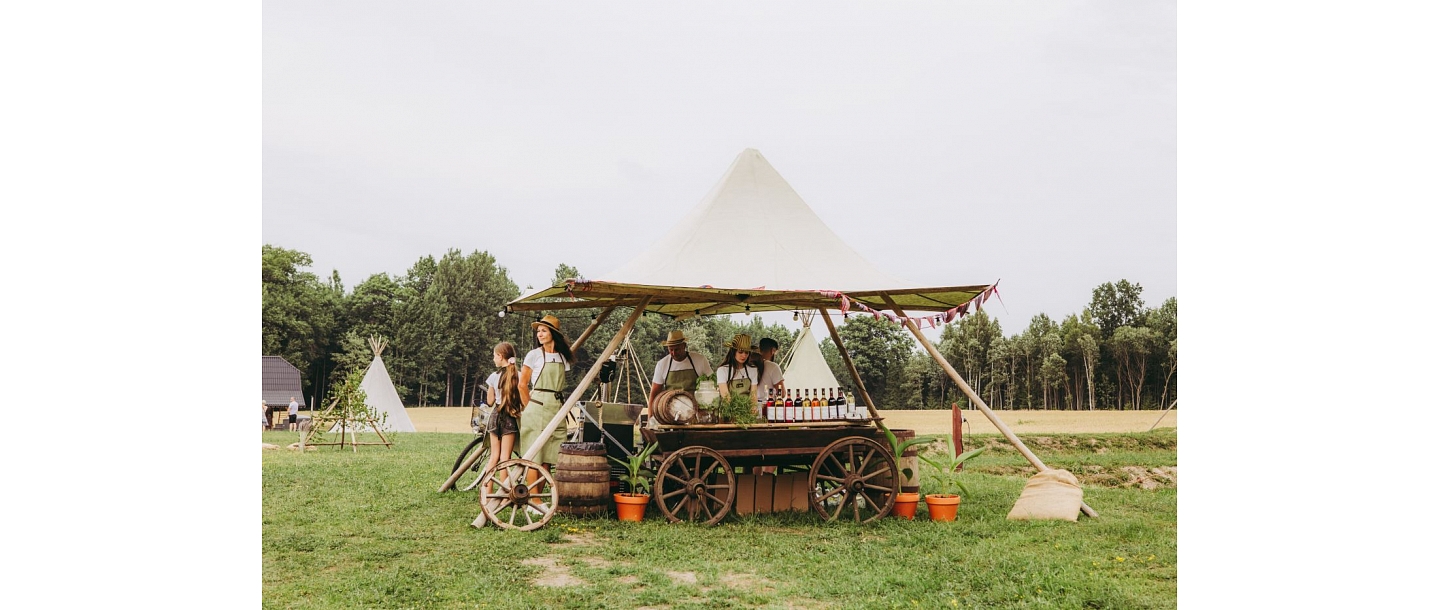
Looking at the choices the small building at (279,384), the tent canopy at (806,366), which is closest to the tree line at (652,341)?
the small building at (279,384)

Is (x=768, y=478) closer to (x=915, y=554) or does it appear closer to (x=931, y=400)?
(x=915, y=554)

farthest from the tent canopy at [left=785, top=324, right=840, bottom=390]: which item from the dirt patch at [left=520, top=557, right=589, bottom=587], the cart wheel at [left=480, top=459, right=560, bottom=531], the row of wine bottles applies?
the dirt patch at [left=520, top=557, right=589, bottom=587]

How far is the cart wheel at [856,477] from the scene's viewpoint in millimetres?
7016

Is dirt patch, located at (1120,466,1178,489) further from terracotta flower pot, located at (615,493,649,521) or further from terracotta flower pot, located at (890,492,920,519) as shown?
terracotta flower pot, located at (615,493,649,521)

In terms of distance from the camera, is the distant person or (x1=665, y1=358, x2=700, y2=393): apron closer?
the distant person

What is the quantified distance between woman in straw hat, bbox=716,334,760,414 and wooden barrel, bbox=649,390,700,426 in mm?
278

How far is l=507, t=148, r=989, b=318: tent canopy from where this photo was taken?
7207mm

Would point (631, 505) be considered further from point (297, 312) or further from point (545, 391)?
point (297, 312)

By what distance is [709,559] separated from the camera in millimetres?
5762

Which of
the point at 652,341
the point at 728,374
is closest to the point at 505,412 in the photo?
the point at 728,374

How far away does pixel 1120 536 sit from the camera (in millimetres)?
6562

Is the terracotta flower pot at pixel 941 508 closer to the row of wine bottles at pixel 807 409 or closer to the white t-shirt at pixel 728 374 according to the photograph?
the row of wine bottles at pixel 807 409

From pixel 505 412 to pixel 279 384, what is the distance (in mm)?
23307

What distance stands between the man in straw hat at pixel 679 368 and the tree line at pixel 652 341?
15824 mm
